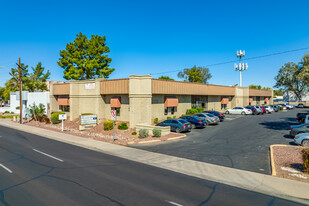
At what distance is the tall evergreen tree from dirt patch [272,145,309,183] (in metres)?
40.9

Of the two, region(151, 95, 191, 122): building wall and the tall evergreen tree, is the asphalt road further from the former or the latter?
the tall evergreen tree

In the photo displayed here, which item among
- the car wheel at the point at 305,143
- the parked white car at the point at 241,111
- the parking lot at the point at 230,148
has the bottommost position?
the parking lot at the point at 230,148

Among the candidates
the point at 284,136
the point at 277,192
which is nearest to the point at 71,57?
the point at 284,136

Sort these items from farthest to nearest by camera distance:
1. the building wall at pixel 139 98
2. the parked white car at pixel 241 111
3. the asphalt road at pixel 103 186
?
the parked white car at pixel 241 111
the building wall at pixel 139 98
the asphalt road at pixel 103 186

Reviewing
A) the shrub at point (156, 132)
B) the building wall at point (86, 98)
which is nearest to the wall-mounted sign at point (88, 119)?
the building wall at point (86, 98)

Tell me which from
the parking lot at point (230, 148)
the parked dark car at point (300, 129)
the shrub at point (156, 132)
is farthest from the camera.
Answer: the shrub at point (156, 132)

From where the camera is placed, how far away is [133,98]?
2544 cm

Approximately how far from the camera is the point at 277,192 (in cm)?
843

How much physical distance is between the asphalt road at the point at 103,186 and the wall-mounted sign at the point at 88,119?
13.9 m

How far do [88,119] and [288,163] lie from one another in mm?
23095

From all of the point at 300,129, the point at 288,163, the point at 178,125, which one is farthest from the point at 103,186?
the point at 300,129

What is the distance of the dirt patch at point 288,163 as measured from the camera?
10.1 m

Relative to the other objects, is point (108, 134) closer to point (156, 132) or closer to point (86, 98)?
point (156, 132)

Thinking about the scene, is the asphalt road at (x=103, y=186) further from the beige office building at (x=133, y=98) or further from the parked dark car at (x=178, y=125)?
the beige office building at (x=133, y=98)
